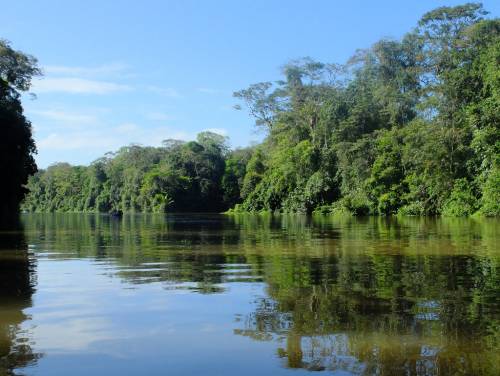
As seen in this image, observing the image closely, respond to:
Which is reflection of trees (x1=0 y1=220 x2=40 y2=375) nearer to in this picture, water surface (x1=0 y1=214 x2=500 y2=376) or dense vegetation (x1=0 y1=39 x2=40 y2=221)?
water surface (x1=0 y1=214 x2=500 y2=376)

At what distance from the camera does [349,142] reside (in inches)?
2416

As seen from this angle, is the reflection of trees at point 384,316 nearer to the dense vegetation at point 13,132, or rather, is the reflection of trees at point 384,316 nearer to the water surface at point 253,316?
the water surface at point 253,316

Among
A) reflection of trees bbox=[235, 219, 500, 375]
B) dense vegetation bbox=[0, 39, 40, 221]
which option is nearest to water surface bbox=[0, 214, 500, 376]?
reflection of trees bbox=[235, 219, 500, 375]

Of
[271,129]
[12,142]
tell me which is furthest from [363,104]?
[12,142]

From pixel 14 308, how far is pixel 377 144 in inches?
2114

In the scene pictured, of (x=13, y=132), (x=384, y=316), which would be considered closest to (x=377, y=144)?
(x=13, y=132)

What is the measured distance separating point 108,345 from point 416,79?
64476mm

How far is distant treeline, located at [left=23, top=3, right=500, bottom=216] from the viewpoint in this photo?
46.1 m

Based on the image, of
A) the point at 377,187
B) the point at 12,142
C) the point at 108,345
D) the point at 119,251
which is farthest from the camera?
the point at 377,187

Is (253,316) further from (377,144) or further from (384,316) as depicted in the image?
(377,144)

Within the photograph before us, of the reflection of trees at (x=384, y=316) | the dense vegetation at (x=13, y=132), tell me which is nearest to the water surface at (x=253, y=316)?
the reflection of trees at (x=384, y=316)

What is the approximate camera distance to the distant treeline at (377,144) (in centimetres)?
4606

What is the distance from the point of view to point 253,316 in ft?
23.1

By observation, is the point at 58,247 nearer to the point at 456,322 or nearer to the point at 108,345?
the point at 108,345
